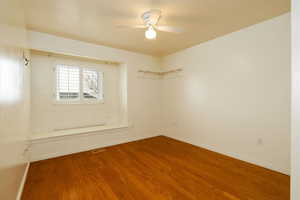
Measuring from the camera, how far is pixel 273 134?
2.10 m

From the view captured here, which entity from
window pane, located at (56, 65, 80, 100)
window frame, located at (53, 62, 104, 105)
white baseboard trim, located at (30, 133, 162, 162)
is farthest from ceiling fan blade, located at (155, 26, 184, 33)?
white baseboard trim, located at (30, 133, 162, 162)

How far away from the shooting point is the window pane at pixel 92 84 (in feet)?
10.9

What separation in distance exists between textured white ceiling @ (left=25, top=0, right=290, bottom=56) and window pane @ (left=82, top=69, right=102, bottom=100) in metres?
0.88

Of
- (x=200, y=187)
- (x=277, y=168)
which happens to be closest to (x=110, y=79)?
(x=200, y=187)

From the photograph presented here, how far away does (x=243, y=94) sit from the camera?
2.41 metres

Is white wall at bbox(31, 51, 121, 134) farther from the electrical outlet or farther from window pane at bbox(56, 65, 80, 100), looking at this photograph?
the electrical outlet

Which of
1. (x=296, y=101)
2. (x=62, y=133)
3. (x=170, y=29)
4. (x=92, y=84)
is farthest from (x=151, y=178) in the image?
(x=92, y=84)

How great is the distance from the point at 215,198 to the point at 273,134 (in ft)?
4.72

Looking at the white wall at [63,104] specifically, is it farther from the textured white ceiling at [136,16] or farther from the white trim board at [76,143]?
the textured white ceiling at [136,16]

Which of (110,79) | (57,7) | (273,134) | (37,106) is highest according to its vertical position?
(57,7)

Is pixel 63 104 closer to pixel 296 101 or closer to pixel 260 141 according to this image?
pixel 296 101

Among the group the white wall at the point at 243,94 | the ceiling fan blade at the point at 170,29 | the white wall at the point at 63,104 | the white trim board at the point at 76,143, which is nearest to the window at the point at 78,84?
the white wall at the point at 63,104

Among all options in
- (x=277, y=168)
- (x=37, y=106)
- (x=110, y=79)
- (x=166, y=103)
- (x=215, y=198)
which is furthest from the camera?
(x=166, y=103)

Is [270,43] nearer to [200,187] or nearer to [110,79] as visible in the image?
[200,187]
